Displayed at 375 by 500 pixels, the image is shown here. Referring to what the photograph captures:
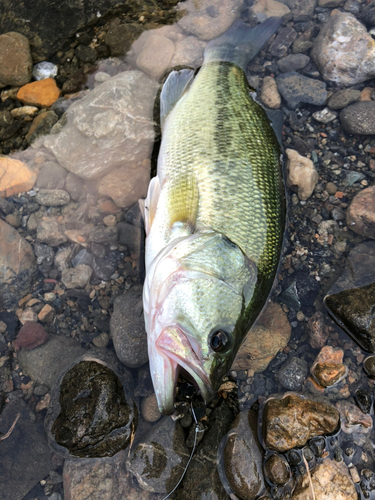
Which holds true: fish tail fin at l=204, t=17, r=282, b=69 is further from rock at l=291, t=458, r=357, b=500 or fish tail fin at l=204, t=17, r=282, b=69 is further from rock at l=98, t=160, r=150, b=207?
rock at l=291, t=458, r=357, b=500

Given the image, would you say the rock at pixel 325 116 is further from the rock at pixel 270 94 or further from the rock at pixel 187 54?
the rock at pixel 187 54

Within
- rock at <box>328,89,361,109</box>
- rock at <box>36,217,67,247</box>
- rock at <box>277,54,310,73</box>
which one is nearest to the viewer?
rock at <box>36,217,67,247</box>

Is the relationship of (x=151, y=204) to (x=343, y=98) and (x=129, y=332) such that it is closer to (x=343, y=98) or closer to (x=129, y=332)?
(x=129, y=332)

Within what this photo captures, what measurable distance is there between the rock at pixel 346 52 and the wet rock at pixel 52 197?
3.56m

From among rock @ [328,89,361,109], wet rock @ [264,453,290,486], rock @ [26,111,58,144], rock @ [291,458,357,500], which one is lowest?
rock @ [291,458,357,500]

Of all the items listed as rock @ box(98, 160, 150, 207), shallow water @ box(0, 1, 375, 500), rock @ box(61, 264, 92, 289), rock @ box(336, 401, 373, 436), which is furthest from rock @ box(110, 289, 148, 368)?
rock @ box(336, 401, 373, 436)

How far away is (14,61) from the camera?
411cm

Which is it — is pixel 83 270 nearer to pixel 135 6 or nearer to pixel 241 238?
pixel 241 238

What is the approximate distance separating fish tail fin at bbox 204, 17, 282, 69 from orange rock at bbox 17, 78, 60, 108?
192cm

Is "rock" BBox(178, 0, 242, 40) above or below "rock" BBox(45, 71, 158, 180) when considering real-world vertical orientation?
above

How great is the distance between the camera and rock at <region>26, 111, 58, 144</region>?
12.8ft

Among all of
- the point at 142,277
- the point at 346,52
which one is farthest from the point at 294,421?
the point at 346,52

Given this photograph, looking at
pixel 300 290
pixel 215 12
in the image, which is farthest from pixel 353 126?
pixel 215 12

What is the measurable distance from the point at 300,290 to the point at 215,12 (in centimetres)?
381
